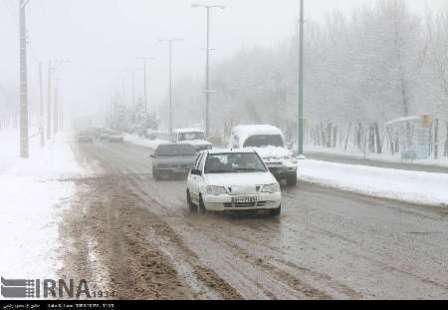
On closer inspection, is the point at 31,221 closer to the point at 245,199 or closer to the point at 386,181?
the point at 245,199

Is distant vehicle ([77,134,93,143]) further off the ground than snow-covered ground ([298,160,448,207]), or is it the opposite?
snow-covered ground ([298,160,448,207])

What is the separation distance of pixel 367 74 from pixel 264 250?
50.3 metres

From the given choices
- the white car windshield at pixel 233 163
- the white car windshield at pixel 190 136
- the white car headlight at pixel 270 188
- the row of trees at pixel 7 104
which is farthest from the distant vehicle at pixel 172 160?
the row of trees at pixel 7 104

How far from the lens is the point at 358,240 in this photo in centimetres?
1073

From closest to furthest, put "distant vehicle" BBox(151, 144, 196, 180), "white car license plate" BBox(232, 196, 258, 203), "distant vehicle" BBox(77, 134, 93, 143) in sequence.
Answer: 1. "white car license plate" BBox(232, 196, 258, 203)
2. "distant vehicle" BBox(151, 144, 196, 180)
3. "distant vehicle" BBox(77, 134, 93, 143)

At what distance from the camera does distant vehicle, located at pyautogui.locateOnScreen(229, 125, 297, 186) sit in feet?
74.4

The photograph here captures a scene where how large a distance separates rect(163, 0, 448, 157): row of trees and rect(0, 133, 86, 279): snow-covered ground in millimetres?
28808

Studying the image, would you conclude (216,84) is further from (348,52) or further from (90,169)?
(90,169)

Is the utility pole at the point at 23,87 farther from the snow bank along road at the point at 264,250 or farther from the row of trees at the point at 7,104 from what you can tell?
the row of trees at the point at 7,104

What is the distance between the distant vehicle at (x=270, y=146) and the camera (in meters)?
22.7

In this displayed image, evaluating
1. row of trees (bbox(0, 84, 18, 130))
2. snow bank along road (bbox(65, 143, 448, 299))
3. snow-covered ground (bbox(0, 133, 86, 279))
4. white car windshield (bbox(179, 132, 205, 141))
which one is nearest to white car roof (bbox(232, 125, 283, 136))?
snow-covered ground (bbox(0, 133, 86, 279))

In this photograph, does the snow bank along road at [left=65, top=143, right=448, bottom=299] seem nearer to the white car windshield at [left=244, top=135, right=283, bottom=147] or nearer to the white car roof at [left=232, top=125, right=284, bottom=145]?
the white car windshield at [left=244, top=135, right=283, bottom=147]

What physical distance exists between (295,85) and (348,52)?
1076cm

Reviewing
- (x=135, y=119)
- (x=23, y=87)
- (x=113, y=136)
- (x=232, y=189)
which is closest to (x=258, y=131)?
(x=232, y=189)
